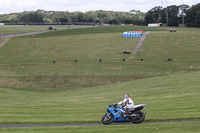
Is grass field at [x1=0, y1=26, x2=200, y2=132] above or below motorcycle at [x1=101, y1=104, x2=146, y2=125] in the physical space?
below

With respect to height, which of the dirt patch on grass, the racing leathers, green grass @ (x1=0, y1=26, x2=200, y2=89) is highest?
the racing leathers

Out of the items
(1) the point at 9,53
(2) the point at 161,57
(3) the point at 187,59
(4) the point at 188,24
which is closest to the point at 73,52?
(1) the point at 9,53

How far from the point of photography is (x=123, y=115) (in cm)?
2095

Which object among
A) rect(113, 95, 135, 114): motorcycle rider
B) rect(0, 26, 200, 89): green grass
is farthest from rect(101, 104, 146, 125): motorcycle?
rect(0, 26, 200, 89): green grass

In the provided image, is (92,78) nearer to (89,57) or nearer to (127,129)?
(89,57)

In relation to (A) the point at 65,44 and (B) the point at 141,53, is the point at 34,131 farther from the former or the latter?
(A) the point at 65,44

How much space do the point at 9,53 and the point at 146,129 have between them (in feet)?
286

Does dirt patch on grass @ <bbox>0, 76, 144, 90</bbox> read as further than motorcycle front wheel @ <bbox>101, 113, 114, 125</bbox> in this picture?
Yes

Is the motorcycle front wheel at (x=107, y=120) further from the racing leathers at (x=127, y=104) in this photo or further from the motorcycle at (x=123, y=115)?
the racing leathers at (x=127, y=104)

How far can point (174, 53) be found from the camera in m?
92.8

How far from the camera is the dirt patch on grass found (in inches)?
2212

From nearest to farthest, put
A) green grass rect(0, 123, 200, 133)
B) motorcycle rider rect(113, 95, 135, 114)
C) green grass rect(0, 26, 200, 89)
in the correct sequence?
green grass rect(0, 123, 200, 133)
motorcycle rider rect(113, 95, 135, 114)
green grass rect(0, 26, 200, 89)

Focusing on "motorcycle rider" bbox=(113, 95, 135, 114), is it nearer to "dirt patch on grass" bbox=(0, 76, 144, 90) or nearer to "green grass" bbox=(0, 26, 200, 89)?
"dirt patch on grass" bbox=(0, 76, 144, 90)

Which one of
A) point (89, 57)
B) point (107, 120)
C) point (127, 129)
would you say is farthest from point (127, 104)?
point (89, 57)
